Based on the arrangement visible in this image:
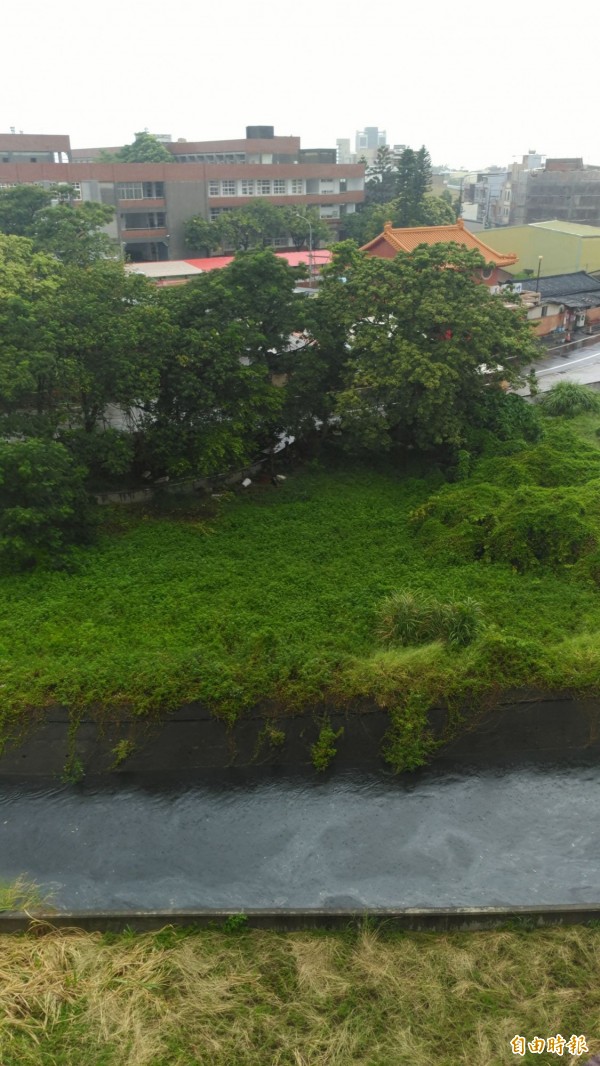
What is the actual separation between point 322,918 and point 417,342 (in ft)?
49.6

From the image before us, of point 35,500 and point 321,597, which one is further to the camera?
point 35,500

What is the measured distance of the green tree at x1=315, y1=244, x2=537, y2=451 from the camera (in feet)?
67.9

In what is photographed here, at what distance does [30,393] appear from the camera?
18.2m

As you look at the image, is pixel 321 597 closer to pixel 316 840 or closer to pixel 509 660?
pixel 509 660

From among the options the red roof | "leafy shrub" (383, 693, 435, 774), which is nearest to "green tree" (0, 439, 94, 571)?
"leafy shrub" (383, 693, 435, 774)

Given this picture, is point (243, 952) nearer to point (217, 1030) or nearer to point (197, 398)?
point (217, 1030)

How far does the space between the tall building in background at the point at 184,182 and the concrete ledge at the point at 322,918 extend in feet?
150

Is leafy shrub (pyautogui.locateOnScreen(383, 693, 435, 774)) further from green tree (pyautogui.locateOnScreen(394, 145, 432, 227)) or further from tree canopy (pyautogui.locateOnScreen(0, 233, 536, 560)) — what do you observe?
green tree (pyautogui.locateOnScreen(394, 145, 432, 227))

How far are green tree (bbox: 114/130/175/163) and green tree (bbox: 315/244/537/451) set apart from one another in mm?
47115

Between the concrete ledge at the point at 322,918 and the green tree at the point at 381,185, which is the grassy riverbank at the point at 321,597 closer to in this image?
the concrete ledge at the point at 322,918

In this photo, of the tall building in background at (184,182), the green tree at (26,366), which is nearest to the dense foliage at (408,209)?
the tall building in background at (184,182)

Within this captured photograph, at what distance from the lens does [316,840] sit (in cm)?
1233

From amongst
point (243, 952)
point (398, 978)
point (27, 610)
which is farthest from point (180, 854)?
point (27, 610)

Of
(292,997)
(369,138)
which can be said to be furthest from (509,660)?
(369,138)
